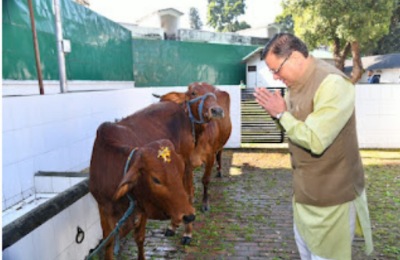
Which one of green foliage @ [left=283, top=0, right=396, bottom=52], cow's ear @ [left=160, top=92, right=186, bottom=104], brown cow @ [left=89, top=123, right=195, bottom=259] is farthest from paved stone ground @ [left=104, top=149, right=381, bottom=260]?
green foliage @ [left=283, top=0, right=396, bottom=52]

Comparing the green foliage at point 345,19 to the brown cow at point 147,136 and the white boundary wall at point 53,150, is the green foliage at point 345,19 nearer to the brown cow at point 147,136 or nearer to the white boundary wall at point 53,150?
the white boundary wall at point 53,150

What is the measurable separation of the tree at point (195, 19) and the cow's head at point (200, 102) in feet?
231

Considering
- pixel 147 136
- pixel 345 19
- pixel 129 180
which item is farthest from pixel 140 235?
pixel 345 19

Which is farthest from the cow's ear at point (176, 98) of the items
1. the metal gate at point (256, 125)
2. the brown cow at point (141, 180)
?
the metal gate at point (256, 125)

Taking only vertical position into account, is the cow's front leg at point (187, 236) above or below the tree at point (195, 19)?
below

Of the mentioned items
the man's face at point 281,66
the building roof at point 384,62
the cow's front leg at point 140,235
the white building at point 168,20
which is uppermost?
the white building at point 168,20

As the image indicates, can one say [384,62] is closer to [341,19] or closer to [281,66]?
[341,19]

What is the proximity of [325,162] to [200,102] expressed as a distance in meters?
2.44

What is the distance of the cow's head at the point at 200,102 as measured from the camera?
4.12 metres

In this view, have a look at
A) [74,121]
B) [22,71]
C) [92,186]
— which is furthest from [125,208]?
[22,71]

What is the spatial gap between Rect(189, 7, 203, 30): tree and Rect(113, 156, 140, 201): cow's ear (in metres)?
72.8

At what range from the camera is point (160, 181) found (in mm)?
2234

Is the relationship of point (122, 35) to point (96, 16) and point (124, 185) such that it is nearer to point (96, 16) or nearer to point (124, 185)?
point (96, 16)

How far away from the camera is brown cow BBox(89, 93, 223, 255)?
2.71 metres
